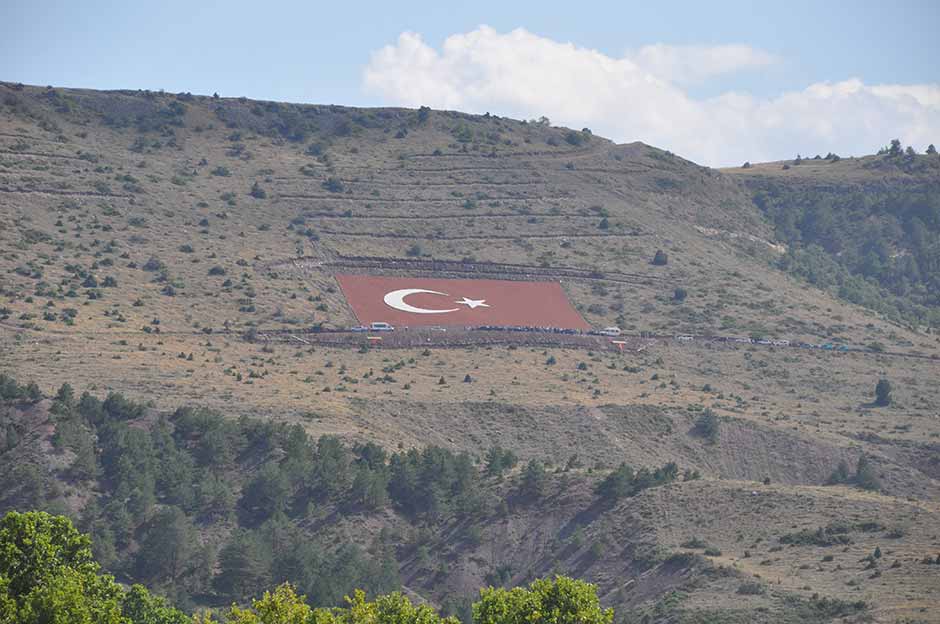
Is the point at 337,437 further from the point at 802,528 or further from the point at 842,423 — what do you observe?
the point at 842,423

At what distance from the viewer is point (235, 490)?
71.2 metres

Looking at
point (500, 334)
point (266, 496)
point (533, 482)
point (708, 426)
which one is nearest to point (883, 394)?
point (708, 426)

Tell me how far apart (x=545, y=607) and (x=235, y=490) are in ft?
116

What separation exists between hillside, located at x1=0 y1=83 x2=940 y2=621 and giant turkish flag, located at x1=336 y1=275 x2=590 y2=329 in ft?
5.53

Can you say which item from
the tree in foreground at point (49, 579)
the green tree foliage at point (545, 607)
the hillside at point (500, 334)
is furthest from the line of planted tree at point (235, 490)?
the green tree foliage at point (545, 607)

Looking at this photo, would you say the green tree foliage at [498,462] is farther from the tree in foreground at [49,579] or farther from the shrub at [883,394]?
the tree in foreground at [49,579]

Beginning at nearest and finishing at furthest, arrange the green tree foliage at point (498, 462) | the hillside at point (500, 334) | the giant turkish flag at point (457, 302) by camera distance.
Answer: the hillside at point (500, 334), the green tree foliage at point (498, 462), the giant turkish flag at point (457, 302)

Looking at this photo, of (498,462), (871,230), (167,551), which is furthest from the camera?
(871,230)

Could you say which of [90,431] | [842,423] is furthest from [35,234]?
[842,423]

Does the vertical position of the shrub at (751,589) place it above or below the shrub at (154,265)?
below

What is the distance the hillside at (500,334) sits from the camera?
219 feet

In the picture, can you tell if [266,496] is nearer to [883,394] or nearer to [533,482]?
[533,482]

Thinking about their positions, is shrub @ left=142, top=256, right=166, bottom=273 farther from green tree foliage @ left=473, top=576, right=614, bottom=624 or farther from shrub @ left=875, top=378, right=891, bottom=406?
green tree foliage @ left=473, top=576, right=614, bottom=624

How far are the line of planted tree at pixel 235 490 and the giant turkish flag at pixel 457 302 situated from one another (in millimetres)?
27301
